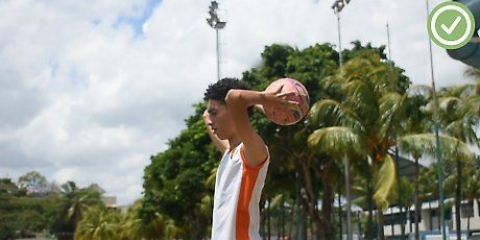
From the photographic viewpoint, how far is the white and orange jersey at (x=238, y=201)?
369 centimetres

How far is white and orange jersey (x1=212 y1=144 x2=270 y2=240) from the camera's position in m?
3.69

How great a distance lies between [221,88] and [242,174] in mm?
527

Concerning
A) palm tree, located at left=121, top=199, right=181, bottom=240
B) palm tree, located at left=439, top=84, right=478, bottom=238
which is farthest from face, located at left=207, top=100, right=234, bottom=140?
palm tree, located at left=121, top=199, right=181, bottom=240

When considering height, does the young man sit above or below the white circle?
below

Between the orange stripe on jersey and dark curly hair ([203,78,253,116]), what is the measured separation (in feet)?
1.30

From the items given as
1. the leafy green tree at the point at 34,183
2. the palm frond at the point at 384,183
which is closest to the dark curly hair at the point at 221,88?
the palm frond at the point at 384,183

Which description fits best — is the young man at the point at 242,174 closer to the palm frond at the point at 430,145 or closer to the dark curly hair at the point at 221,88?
the dark curly hair at the point at 221,88

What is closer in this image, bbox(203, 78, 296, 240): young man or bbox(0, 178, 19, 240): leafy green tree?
bbox(203, 78, 296, 240): young man

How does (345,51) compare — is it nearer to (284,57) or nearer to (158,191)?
(284,57)

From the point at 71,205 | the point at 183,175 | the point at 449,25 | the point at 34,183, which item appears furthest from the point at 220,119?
the point at 34,183

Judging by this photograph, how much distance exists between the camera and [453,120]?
23.6 meters

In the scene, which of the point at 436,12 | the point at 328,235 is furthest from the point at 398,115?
the point at 436,12

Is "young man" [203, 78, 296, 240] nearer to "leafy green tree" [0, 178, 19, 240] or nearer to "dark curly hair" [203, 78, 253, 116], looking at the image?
"dark curly hair" [203, 78, 253, 116]

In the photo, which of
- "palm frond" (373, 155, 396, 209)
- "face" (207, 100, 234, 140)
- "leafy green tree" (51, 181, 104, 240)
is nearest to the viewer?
"face" (207, 100, 234, 140)
